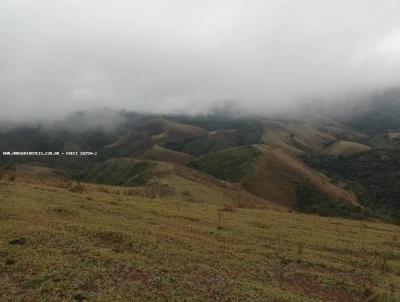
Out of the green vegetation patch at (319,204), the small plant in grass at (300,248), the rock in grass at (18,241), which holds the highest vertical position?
the rock in grass at (18,241)

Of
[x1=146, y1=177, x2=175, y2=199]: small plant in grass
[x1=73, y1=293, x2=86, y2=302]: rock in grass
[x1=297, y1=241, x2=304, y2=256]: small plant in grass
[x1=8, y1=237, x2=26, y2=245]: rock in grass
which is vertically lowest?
[x1=146, y1=177, x2=175, y2=199]: small plant in grass

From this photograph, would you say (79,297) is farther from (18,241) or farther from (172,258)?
(18,241)

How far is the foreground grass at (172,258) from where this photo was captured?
17812 millimetres

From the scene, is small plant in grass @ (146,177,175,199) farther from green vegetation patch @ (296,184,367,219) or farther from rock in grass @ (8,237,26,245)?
green vegetation patch @ (296,184,367,219)

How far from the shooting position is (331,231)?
38750 millimetres

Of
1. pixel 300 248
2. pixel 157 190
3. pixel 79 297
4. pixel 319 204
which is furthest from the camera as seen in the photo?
pixel 319 204

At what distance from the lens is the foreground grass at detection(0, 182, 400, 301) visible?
701 inches

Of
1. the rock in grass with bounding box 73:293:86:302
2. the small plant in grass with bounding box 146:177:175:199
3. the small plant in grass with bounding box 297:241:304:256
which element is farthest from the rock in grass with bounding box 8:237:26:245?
the small plant in grass with bounding box 146:177:175:199

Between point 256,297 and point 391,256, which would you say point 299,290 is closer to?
point 256,297

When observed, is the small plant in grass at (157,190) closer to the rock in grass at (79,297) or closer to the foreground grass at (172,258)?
the foreground grass at (172,258)

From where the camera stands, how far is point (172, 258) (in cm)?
2252

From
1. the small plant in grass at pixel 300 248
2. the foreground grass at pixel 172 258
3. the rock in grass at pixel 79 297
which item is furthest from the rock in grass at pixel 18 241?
the small plant in grass at pixel 300 248

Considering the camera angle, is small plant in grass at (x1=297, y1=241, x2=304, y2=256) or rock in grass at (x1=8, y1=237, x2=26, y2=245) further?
small plant in grass at (x1=297, y1=241, x2=304, y2=256)

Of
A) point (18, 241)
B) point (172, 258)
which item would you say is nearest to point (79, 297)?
point (172, 258)
